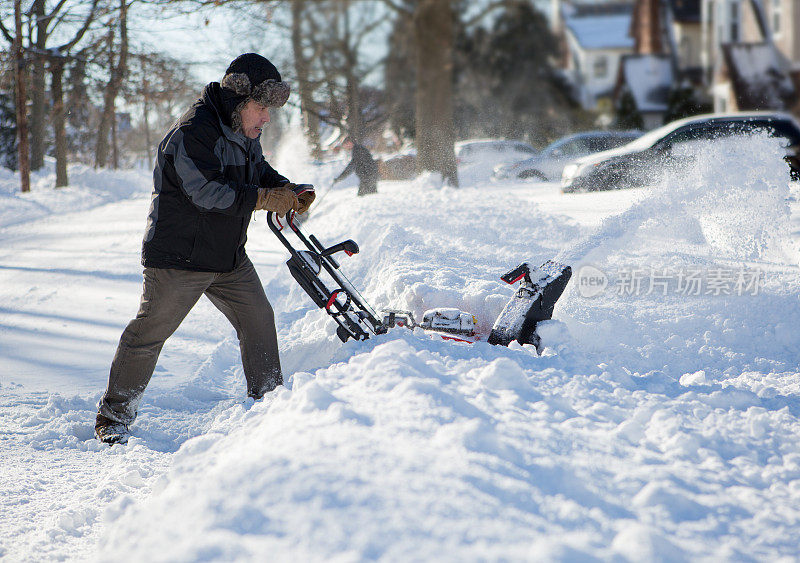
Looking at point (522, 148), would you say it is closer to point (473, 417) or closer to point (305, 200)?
point (305, 200)

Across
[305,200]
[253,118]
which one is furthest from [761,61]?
[253,118]

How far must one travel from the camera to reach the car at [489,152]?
2064cm

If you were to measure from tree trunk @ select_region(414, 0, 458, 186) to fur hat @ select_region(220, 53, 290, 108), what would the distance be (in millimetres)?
11200

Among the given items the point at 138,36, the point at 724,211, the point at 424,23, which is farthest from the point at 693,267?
the point at 138,36

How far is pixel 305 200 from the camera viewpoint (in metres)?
3.73

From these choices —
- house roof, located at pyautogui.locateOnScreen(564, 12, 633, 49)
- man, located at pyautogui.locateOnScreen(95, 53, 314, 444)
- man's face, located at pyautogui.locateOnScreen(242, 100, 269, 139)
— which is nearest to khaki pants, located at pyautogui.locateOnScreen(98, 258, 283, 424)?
man, located at pyautogui.locateOnScreen(95, 53, 314, 444)

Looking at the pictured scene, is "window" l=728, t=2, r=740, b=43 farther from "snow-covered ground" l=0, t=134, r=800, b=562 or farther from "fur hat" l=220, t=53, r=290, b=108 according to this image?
"fur hat" l=220, t=53, r=290, b=108

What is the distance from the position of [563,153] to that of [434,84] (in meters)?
4.91

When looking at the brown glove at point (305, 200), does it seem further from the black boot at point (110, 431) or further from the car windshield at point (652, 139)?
the car windshield at point (652, 139)

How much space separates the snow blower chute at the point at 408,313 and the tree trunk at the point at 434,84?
421 inches

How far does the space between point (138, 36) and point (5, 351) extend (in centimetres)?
1682

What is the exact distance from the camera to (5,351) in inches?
212

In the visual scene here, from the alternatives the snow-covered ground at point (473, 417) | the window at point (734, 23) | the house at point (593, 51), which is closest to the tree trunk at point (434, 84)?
the snow-covered ground at point (473, 417)

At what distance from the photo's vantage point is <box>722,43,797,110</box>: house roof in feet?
85.1
